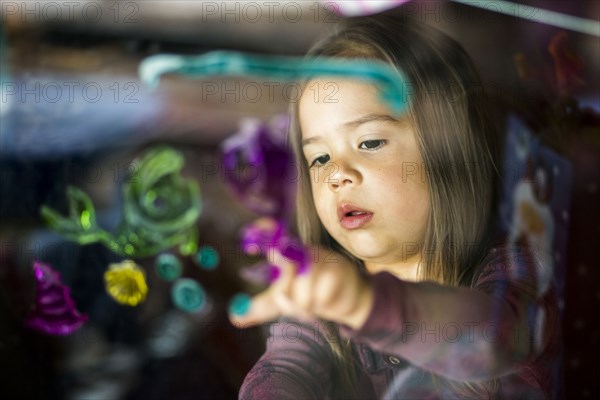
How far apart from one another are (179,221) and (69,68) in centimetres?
27

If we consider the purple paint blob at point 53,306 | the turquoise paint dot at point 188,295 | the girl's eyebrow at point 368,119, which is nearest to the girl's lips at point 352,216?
the girl's eyebrow at point 368,119

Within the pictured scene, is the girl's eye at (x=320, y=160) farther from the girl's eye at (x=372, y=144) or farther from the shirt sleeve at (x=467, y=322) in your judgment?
the shirt sleeve at (x=467, y=322)

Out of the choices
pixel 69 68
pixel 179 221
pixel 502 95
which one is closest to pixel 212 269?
pixel 179 221

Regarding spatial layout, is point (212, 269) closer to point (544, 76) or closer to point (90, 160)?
point (90, 160)

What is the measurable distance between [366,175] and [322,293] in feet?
0.54

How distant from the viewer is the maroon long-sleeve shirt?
2.86ft

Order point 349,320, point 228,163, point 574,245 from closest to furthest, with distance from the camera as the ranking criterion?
point 349,320
point 228,163
point 574,245

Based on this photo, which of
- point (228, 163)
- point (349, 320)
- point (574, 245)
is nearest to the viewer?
point (349, 320)

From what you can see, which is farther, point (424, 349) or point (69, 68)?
point (69, 68)

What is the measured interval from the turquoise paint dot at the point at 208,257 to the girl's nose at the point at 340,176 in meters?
0.18

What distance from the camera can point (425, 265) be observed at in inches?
35.3

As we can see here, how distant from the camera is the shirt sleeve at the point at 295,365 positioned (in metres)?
0.91

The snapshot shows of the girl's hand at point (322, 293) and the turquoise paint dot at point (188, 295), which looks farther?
the turquoise paint dot at point (188, 295)

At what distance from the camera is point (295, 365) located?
36.2 inches
